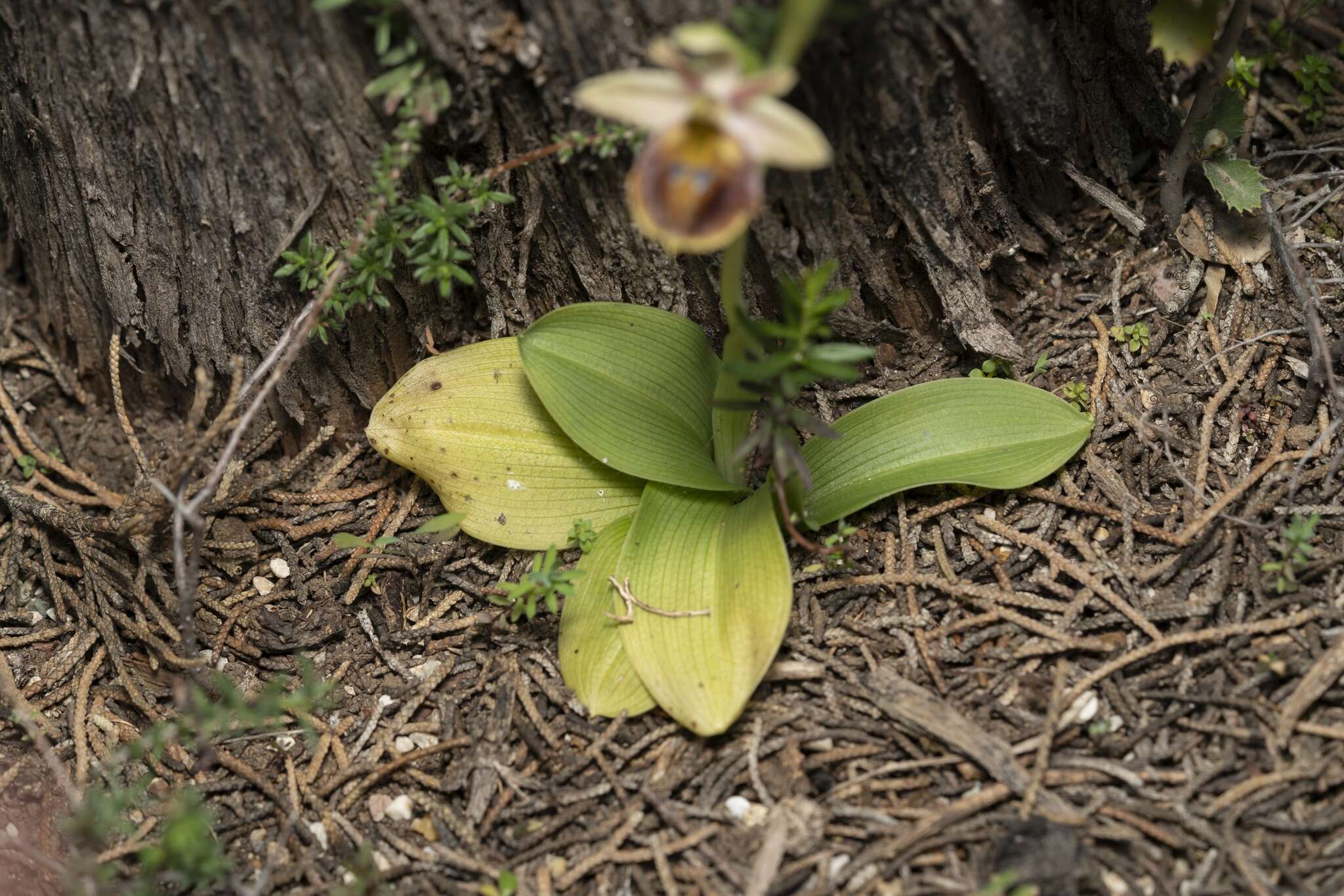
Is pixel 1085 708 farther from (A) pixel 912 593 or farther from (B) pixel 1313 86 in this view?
(B) pixel 1313 86

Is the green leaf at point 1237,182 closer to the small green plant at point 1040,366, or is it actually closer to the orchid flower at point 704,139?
the small green plant at point 1040,366

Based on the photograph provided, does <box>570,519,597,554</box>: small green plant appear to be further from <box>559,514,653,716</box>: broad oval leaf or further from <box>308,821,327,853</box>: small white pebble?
<box>308,821,327,853</box>: small white pebble

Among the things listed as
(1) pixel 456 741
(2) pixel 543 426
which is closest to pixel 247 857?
(1) pixel 456 741

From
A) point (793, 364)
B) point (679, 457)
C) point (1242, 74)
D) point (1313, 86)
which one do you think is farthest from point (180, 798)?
point (1313, 86)

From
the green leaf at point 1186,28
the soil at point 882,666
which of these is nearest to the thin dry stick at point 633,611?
the soil at point 882,666

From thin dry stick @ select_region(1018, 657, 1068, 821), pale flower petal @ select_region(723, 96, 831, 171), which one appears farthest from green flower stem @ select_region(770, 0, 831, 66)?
thin dry stick @ select_region(1018, 657, 1068, 821)

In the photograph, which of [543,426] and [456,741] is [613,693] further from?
[543,426]
